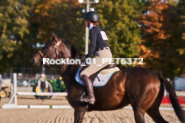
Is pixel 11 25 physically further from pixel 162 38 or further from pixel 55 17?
pixel 162 38

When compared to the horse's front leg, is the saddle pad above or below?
above

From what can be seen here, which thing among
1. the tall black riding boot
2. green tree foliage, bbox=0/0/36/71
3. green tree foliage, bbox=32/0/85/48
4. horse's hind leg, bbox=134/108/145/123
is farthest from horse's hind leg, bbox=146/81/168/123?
green tree foliage, bbox=32/0/85/48

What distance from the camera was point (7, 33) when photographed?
40781mm

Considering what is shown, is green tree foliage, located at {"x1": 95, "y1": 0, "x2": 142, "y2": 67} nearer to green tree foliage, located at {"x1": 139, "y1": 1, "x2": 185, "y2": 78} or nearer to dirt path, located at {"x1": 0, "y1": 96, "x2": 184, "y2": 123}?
green tree foliage, located at {"x1": 139, "y1": 1, "x2": 185, "y2": 78}

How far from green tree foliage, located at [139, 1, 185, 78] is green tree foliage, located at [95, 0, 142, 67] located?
1.64m

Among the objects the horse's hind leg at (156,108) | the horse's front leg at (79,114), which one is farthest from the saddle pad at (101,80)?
the horse's hind leg at (156,108)

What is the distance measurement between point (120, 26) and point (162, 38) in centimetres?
569

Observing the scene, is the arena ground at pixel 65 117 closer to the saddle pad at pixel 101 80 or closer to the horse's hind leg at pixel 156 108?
the horse's hind leg at pixel 156 108

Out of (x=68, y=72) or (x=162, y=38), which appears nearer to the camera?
(x=68, y=72)

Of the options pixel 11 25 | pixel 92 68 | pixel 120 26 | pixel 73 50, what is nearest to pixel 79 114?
pixel 92 68

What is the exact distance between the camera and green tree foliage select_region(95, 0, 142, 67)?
125ft

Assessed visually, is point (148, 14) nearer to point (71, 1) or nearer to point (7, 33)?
point (71, 1)

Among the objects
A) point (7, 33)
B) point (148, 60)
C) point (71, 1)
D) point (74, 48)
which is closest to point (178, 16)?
point (148, 60)

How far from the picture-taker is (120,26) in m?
38.5
